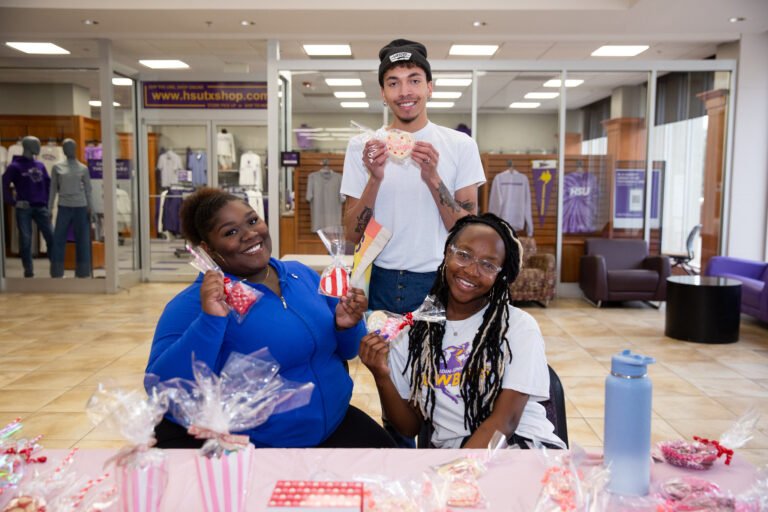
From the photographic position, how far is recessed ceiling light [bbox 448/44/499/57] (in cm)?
866

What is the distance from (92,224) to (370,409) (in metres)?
6.19

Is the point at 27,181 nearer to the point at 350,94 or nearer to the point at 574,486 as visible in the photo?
the point at 350,94

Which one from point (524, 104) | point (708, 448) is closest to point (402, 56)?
point (708, 448)

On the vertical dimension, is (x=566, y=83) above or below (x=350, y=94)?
below

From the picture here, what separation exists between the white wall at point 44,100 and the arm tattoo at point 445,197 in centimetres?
745

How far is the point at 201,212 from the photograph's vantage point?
192 centimetres

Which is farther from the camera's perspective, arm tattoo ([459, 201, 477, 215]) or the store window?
the store window

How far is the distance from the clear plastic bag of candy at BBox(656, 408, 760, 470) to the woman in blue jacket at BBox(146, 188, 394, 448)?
2.86 feet

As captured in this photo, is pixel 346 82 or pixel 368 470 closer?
pixel 368 470

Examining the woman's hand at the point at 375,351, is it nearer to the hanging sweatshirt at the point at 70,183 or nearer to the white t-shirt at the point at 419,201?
the white t-shirt at the point at 419,201

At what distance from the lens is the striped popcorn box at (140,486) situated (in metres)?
1.01

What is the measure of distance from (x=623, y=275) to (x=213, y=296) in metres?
6.81

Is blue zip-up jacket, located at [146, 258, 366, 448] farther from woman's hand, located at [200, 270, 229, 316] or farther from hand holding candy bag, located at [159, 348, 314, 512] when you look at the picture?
hand holding candy bag, located at [159, 348, 314, 512]

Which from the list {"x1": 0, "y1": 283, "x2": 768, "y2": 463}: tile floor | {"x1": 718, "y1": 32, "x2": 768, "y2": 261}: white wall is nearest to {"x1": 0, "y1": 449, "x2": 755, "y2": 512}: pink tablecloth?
{"x1": 0, "y1": 283, "x2": 768, "y2": 463}: tile floor
